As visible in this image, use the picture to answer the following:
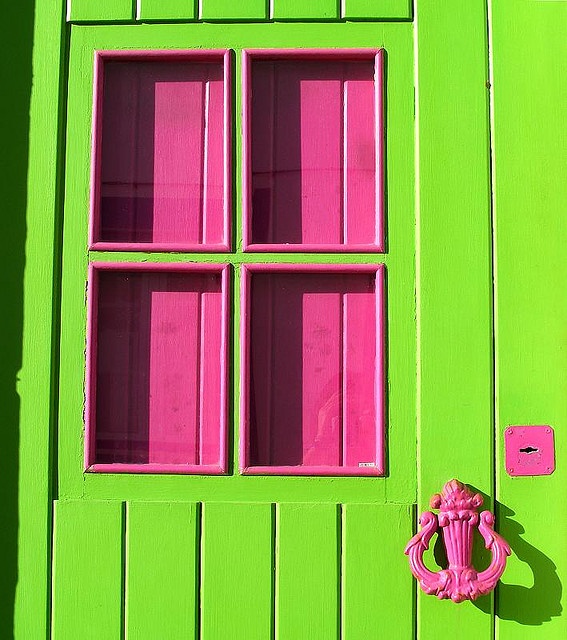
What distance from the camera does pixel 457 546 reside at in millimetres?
1265

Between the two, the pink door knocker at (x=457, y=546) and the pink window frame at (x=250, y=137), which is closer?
the pink door knocker at (x=457, y=546)

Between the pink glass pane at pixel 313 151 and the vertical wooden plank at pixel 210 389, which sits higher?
the pink glass pane at pixel 313 151

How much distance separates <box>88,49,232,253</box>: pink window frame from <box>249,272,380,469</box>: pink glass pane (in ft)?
0.43

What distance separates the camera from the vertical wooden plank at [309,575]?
1.31m

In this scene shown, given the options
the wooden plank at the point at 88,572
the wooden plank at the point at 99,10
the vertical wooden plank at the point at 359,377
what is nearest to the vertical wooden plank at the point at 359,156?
the vertical wooden plank at the point at 359,377

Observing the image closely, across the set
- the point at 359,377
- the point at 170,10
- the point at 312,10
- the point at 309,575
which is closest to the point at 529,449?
the point at 359,377

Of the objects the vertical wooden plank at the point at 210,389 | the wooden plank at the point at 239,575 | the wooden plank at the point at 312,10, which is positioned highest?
the wooden plank at the point at 312,10

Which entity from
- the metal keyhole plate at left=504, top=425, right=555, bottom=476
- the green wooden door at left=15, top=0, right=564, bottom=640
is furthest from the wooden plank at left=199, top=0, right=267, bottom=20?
the metal keyhole plate at left=504, top=425, right=555, bottom=476

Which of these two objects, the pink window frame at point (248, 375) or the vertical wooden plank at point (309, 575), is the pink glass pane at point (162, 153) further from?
the vertical wooden plank at point (309, 575)

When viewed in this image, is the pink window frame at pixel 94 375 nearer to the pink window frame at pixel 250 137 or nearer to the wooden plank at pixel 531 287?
the pink window frame at pixel 250 137

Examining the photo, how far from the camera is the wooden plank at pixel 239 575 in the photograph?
131 centimetres

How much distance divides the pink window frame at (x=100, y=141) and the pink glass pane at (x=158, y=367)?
5 cm

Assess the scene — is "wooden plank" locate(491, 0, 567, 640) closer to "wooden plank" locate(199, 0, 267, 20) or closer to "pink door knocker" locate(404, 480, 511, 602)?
"pink door knocker" locate(404, 480, 511, 602)

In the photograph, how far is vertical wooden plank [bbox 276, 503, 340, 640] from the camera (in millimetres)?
1310
